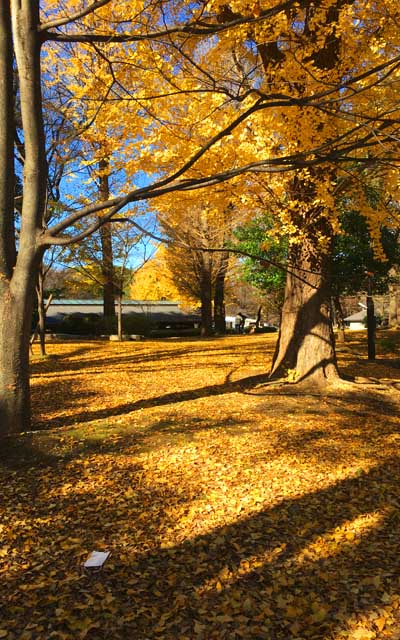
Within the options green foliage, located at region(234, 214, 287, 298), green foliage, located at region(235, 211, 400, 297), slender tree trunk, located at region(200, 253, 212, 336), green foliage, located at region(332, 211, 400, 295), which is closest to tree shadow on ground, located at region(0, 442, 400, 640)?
green foliage, located at region(235, 211, 400, 297)

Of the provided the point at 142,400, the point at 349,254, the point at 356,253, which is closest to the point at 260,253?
the point at 349,254

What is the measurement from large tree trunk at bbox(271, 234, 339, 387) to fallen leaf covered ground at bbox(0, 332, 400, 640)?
1049 mm

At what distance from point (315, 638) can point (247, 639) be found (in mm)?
347

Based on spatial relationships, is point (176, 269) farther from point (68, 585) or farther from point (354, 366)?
point (68, 585)

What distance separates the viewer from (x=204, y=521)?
11.9 feet

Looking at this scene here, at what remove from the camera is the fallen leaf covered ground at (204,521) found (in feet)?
8.47

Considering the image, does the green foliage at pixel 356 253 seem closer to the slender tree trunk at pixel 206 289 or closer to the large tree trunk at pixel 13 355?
the slender tree trunk at pixel 206 289

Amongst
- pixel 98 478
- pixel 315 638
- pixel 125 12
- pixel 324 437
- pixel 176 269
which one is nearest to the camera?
pixel 315 638

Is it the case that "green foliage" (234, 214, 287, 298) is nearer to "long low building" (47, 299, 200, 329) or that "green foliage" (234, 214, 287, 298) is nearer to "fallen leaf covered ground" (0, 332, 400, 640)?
"fallen leaf covered ground" (0, 332, 400, 640)

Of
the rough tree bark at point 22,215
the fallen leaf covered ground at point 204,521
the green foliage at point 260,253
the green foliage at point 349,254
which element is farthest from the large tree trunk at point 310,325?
the green foliage at point 260,253

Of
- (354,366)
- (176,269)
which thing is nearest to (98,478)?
(354,366)

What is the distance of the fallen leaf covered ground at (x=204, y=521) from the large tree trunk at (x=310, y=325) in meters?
1.05

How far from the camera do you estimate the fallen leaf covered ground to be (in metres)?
2.58

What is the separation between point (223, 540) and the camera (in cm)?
335
